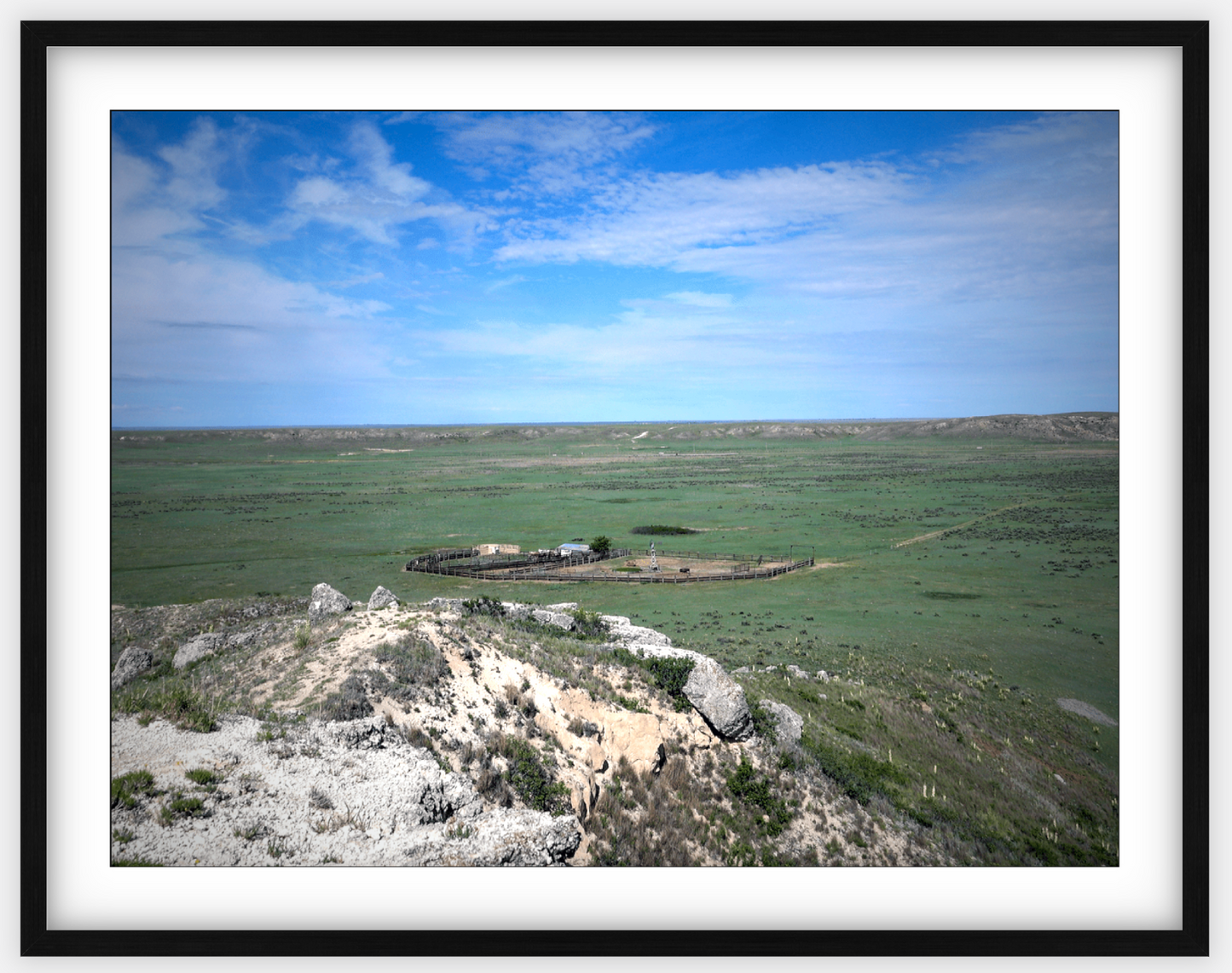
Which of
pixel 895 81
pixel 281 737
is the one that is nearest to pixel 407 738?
pixel 281 737

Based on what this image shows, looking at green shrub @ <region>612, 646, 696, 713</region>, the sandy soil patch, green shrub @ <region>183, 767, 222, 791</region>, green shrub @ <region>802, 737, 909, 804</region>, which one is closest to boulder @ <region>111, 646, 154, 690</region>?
green shrub @ <region>183, 767, 222, 791</region>

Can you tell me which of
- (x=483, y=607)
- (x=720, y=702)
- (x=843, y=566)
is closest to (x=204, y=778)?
(x=483, y=607)

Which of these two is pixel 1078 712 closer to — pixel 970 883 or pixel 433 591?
pixel 970 883

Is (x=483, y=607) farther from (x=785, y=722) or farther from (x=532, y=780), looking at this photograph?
(x=785, y=722)

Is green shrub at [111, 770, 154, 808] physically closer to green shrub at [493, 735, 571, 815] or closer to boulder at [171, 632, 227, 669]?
boulder at [171, 632, 227, 669]

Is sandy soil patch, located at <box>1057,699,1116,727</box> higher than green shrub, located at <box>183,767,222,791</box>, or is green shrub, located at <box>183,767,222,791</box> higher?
green shrub, located at <box>183,767,222,791</box>

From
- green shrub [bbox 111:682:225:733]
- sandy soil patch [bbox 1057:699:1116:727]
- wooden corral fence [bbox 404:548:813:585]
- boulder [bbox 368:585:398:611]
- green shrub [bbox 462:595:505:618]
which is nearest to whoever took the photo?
green shrub [bbox 111:682:225:733]

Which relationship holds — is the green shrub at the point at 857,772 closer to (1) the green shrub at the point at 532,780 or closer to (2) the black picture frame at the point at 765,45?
(2) the black picture frame at the point at 765,45
